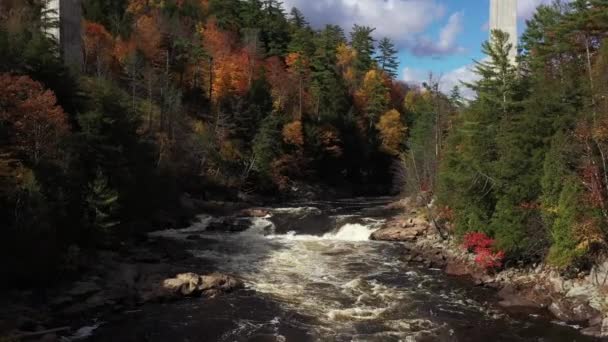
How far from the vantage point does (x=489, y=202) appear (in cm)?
2708

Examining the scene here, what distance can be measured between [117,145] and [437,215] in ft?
65.5

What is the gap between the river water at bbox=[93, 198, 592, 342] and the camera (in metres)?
17.8

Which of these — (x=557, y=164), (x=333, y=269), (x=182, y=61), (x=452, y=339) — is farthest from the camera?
(x=182, y=61)

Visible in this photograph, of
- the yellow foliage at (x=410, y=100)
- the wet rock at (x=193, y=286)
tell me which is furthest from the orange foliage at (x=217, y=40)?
the wet rock at (x=193, y=286)

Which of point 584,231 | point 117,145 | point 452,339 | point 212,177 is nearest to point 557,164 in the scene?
point 584,231

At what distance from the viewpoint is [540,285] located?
72.8 ft

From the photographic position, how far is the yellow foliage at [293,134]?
60844mm

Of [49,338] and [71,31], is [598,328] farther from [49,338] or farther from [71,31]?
[71,31]

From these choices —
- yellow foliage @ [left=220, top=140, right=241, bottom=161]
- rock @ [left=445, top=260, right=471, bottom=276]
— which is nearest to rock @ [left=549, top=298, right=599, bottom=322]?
rock @ [left=445, top=260, right=471, bottom=276]

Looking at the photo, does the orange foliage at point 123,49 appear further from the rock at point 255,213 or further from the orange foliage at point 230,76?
the rock at point 255,213

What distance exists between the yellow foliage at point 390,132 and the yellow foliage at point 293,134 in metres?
17.5

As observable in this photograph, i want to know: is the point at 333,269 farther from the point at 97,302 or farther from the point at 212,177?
the point at 212,177

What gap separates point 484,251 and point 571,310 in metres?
6.07

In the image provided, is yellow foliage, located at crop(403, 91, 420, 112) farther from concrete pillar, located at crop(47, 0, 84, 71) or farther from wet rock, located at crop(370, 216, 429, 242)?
concrete pillar, located at crop(47, 0, 84, 71)
